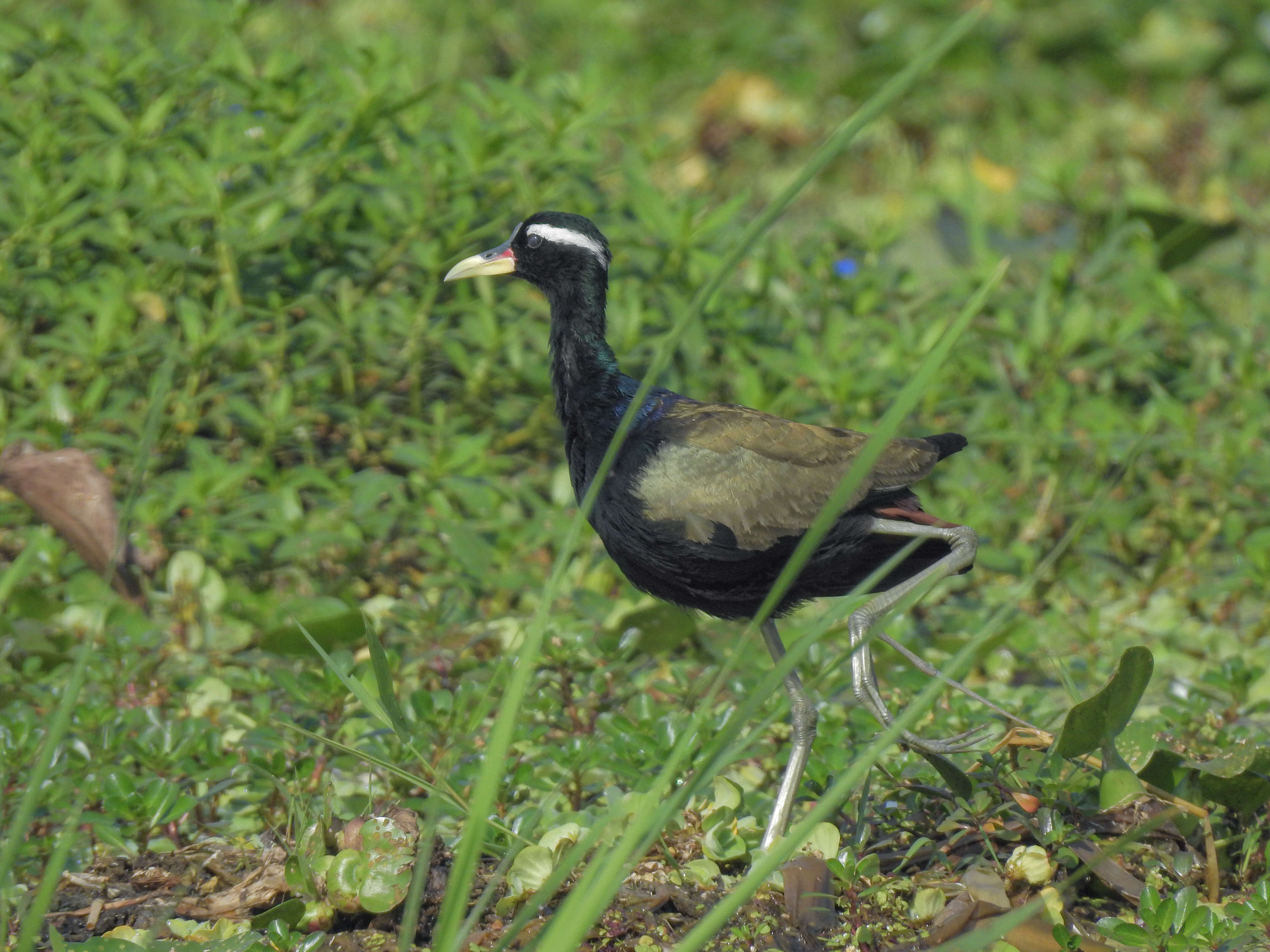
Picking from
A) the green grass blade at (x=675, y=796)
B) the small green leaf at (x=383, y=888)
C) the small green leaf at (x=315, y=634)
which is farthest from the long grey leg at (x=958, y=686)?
the small green leaf at (x=315, y=634)

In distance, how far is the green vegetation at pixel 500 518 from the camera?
105 inches

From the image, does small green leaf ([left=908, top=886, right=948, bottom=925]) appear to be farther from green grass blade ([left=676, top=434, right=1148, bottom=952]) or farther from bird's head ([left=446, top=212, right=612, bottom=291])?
bird's head ([left=446, top=212, right=612, bottom=291])

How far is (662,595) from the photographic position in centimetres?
305

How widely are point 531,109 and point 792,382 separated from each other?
1243mm

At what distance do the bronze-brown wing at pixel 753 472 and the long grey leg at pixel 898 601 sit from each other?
111mm

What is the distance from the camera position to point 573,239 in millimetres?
3393

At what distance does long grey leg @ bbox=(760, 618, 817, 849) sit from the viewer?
2.84 m

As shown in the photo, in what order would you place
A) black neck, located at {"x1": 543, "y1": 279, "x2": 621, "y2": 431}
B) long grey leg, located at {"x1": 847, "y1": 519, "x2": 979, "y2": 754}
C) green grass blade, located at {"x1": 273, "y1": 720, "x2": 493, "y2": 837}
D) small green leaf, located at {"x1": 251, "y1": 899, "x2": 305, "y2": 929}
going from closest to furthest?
green grass blade, located at {"x1": 273, "y1": 720, "x2": 493, "y2": 837} → small green leaf, located at {"x1": 251, "y1": 899, "x2": 305, "y2": 929} → long grey leg, located at {"x1": 847, "y1": 519, "x2": 979, "y2": 754} → black neck, located at {"x1": 543, "y1": 279, "x2": 621, "y2": 431}

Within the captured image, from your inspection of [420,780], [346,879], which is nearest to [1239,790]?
[420,780]

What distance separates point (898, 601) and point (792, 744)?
528mm

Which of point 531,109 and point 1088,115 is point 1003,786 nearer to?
point 531,109

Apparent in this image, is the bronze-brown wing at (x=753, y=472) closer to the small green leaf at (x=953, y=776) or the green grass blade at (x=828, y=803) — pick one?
the small green leaf at (x=953, y=776)

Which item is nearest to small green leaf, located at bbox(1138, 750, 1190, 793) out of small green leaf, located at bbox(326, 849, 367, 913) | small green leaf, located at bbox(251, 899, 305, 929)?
small green leaf, located at bbox(326, 849, 367, 913)

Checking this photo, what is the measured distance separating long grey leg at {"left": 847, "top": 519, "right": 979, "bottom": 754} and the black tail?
20 centimetres
